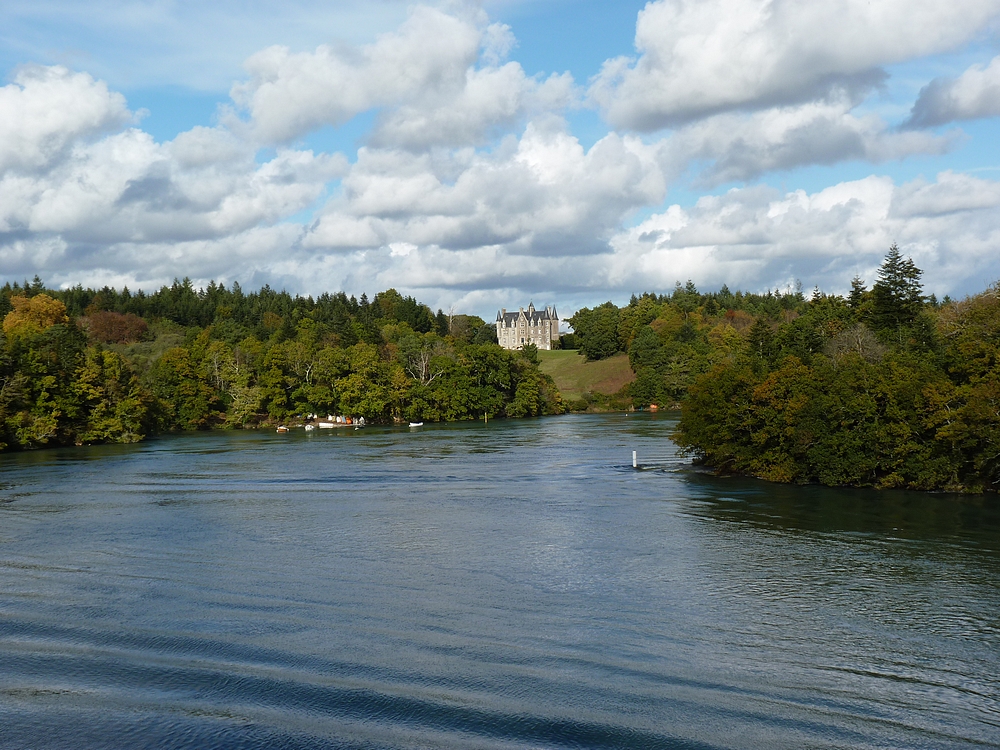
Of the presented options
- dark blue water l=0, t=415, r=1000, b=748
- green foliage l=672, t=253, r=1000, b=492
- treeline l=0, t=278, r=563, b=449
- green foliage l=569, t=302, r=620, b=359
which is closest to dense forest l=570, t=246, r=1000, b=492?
green foliage l=672, t=253, r=1000, b=492

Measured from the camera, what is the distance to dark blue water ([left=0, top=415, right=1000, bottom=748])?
13930 millimetres

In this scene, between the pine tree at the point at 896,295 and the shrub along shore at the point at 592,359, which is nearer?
the shrub along shore at the point at 592,359

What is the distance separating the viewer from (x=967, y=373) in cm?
4094

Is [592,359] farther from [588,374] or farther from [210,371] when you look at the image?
[210,371]

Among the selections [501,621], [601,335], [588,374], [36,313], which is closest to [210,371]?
[36,313]

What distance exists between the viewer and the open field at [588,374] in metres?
138

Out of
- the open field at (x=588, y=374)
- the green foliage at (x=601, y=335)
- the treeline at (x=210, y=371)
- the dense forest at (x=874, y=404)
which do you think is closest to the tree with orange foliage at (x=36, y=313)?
the treeline at (x=210, y=371)

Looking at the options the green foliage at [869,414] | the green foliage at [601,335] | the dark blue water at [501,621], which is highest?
the green foliage at [601,335]

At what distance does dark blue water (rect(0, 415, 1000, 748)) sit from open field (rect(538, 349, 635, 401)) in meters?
96.9

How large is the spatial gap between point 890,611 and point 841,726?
7.80 meters

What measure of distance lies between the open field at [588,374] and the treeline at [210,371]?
53.0 ft

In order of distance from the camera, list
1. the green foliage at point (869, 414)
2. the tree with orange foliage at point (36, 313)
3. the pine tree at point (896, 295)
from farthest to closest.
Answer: the tree with orange foliage at point (36, 313) < the pine tree at point (896, 295) < the green foliage at point (869, 414)

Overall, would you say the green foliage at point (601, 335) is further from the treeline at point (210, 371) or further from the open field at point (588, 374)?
the treeline at point (210, 371)

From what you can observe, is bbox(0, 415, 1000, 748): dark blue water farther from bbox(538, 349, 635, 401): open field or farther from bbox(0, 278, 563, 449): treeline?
bbox(538, 349, 635, 401): open field
